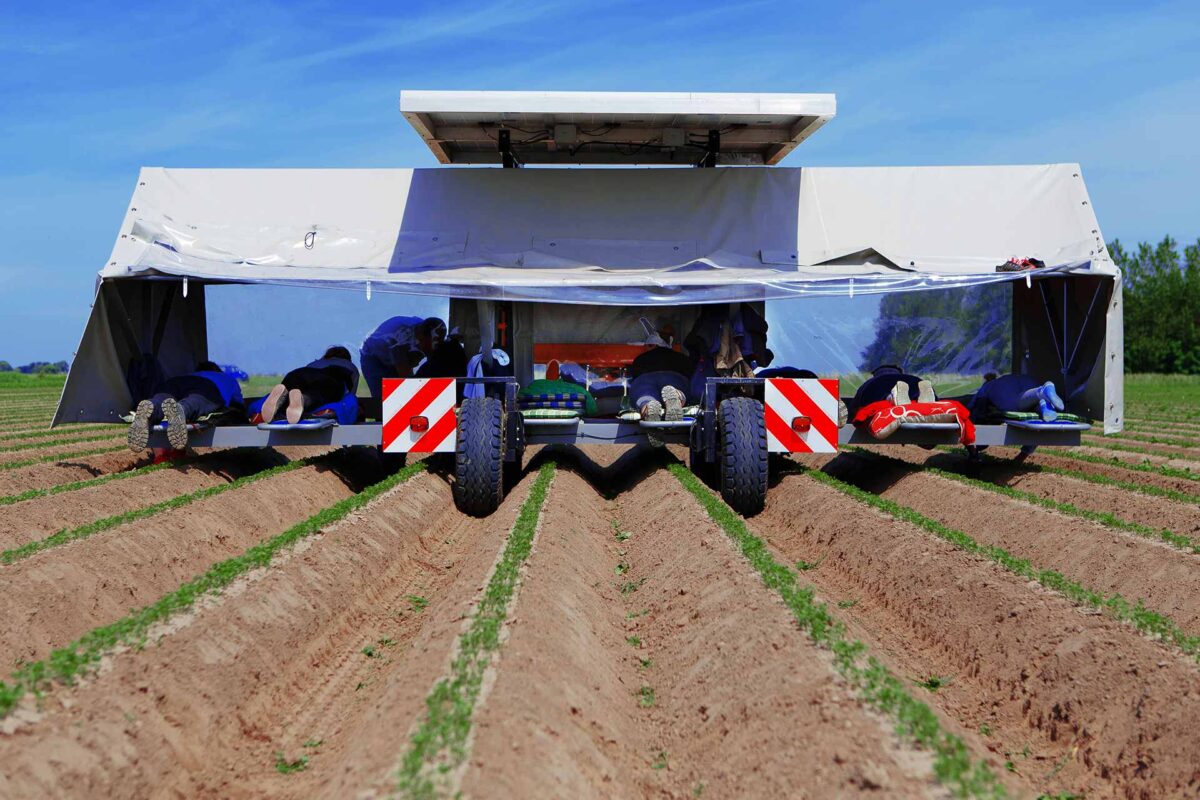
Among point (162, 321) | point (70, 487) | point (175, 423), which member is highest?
point (162, 321)

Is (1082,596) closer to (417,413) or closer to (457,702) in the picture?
(457,702)

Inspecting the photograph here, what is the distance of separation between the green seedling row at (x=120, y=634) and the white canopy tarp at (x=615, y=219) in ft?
16.6

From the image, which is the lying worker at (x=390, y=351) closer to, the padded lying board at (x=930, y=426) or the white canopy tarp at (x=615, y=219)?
the white canopy tarp at (x=615, y=219)

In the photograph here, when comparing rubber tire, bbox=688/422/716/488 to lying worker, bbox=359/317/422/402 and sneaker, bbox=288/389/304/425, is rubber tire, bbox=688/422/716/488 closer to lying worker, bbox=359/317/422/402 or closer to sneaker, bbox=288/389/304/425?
lying worker, bbox=359/317/422/402

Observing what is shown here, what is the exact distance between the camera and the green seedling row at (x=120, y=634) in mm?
4535

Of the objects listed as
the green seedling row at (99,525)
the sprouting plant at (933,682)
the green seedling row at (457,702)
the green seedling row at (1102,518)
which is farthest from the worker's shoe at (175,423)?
the green seedling row at (1102,518)

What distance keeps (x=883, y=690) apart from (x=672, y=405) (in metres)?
6.02

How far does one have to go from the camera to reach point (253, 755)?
15.9ft

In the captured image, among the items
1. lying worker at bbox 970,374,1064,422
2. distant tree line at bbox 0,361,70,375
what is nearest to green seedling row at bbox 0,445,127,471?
lying worker at bbox 970,374,1064,422

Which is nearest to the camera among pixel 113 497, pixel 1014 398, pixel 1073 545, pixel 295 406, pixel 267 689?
pixel 267 689

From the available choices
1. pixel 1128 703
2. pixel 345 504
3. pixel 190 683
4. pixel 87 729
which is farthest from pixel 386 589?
pixel 1128 703

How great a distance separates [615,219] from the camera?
12.3m

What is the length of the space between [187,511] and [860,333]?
7.06m

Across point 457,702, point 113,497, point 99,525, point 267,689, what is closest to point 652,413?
point 99,525
